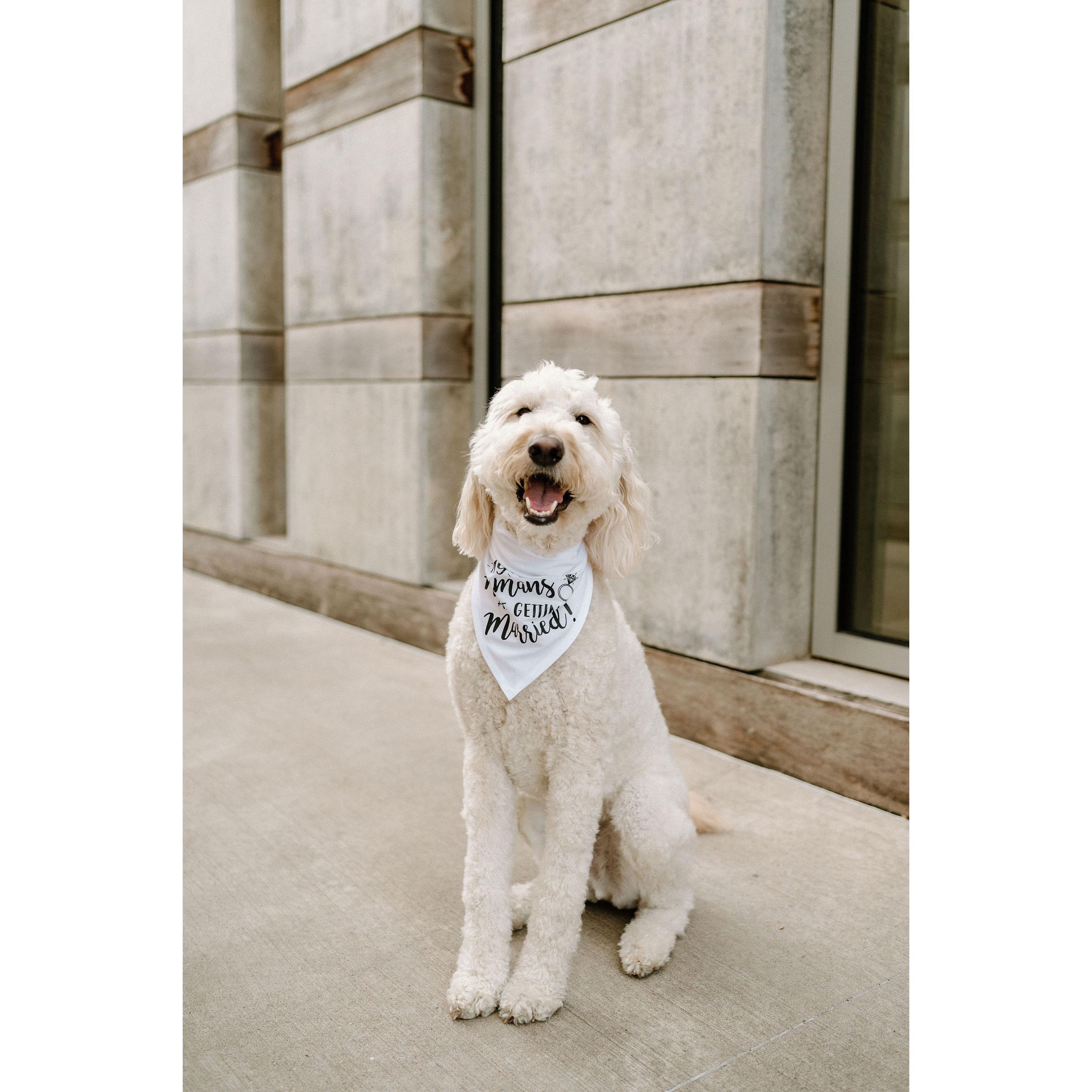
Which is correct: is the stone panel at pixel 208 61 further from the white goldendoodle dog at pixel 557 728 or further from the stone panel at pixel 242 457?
the white goldendoodle dog at pixel 557 728

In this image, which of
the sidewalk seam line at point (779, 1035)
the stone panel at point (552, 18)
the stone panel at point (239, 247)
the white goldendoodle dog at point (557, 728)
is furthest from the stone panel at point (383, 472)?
the sidewalk seam line at point (779, 1035)

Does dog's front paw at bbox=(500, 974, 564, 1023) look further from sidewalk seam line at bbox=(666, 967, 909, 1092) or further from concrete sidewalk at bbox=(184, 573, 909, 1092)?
sidewalk seam line at bbox=(666, 967, 909, 1092)

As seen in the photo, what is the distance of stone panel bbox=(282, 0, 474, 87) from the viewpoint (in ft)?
20.0

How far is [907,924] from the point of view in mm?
3105

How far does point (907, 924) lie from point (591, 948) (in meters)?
0.97

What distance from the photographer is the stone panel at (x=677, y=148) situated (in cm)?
421

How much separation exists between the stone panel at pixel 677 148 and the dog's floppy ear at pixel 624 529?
1855 millimetres

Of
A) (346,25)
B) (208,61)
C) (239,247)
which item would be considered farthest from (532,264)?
(208,61)

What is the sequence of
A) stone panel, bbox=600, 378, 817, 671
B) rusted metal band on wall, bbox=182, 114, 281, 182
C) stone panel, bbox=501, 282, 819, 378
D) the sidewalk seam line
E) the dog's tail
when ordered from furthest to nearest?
rusted metal band on wall, bbox=182, 114, 281, 182, stone panel, bbox=600, 378, 817, 671, stone panel, bbox=501, 282, 819, 378, the dog's tail, the sidewalk seam line

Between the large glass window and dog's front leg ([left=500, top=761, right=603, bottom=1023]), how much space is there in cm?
203

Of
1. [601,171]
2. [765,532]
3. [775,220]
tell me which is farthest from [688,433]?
[601,171]

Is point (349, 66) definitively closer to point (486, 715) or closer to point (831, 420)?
point (831, 420)

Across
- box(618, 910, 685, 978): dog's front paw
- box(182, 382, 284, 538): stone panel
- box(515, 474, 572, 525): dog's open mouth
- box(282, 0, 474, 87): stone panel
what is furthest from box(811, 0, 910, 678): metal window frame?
box(182, 382, 284, 538): stone panel

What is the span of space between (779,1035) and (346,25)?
633 cm
